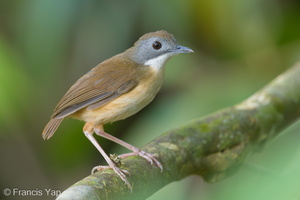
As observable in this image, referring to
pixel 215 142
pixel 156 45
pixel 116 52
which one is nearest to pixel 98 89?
pixel 156 45

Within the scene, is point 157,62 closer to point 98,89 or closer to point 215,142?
point 98,89

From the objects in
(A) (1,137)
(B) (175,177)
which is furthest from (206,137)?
(A) (1,137)

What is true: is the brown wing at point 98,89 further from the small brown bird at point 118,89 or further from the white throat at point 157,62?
the white throat at point 157,62

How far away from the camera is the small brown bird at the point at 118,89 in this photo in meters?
Answer: 3.50

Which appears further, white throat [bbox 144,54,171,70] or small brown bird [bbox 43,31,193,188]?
white throat [bbox 144,54,171,70]

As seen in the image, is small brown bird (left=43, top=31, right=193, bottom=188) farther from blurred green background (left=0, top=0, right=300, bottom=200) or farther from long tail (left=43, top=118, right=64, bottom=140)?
blurred green background (left=0, top=0, right=300, bottom=200)

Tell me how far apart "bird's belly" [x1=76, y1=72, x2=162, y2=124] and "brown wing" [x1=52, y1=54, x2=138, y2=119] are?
4cm

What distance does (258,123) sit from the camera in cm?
412

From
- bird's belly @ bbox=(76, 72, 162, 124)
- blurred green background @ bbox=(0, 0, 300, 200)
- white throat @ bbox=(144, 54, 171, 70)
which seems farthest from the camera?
blurred green background @ bbox=(0, 0, 300, 200)

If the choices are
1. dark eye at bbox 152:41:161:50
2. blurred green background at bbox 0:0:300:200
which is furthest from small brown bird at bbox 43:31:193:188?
blurred green background at bbox 0:0:300:200

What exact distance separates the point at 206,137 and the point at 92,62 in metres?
2.47

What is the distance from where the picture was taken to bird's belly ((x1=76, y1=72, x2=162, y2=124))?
11.4ft

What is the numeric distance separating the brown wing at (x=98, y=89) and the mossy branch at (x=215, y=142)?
520 mm

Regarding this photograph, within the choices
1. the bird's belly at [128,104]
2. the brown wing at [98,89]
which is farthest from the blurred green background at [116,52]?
the brown wing at [98,89]
